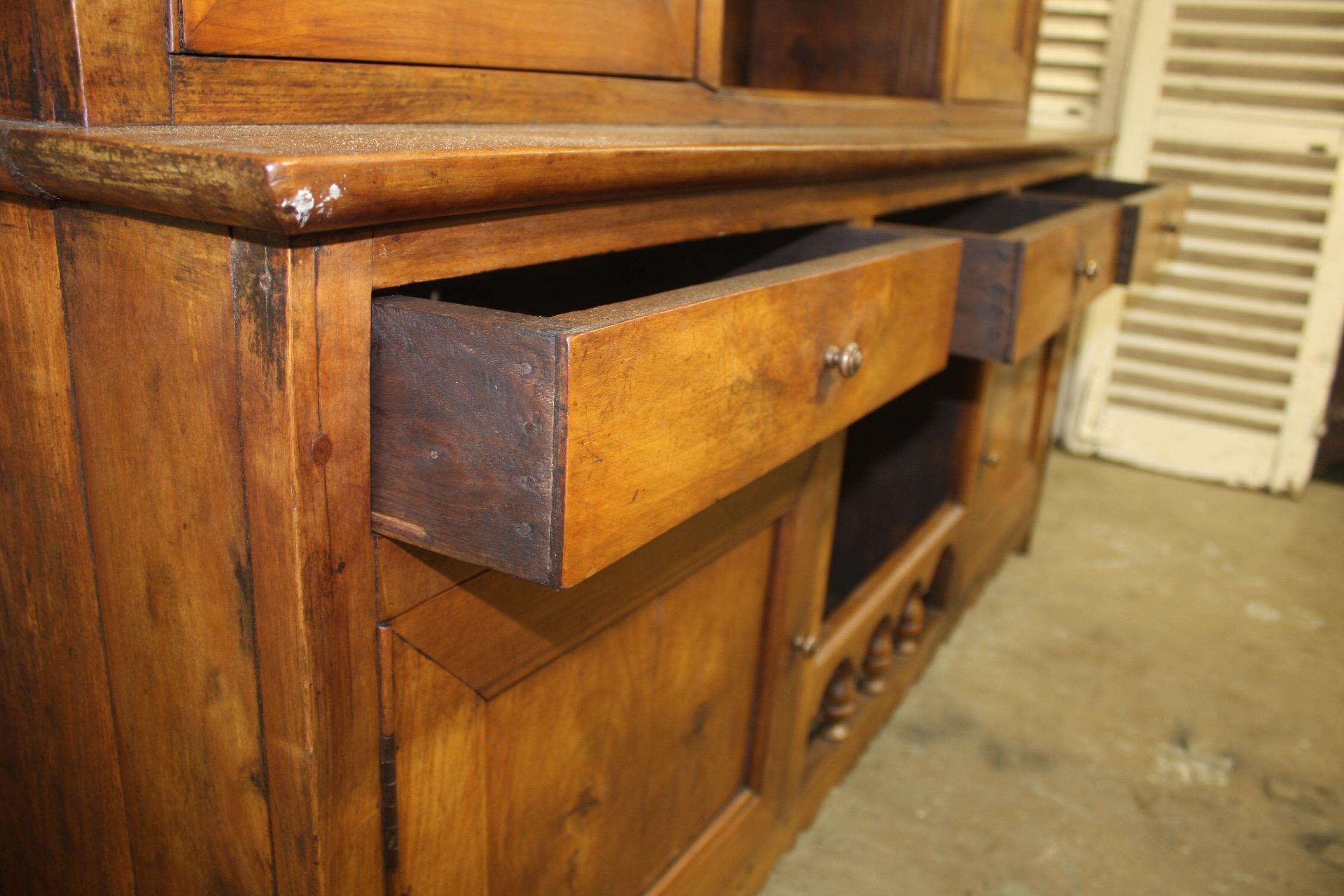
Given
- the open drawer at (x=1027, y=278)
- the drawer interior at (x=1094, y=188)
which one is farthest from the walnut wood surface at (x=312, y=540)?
the drawer interior at (x=1094, y=188)

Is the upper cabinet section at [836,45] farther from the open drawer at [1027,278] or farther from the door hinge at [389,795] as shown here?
the door hinge at [389,795]

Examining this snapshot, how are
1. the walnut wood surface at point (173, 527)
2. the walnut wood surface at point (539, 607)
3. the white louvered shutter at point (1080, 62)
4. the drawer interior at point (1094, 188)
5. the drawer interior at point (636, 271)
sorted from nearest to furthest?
the walnut wood surface at point (173, 527)
the walnut wood surface at point (539, 607)
the drawer interior at point (636, 271)
the drawer interior at point (1094, 188)
the white louvered shutter at point (1080, 62)

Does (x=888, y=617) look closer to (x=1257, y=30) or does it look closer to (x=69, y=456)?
(x=69, y=456)

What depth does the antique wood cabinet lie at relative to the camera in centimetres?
56

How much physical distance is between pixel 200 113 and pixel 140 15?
0.06 metres

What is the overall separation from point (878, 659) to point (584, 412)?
114 centimetres

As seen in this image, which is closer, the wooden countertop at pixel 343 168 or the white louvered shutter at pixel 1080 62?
the wooden countertop at pixel 343 168

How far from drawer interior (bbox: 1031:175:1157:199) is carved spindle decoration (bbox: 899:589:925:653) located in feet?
2.84

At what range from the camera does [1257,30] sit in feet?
8.63

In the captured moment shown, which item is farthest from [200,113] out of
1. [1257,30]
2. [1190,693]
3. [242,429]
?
[1257,30]

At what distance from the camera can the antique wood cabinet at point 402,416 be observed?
560 millimetres

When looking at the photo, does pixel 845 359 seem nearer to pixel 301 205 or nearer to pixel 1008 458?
pixel 301 205

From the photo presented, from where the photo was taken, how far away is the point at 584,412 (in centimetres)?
55

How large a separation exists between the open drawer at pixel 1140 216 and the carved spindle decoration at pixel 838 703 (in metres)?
0.74
